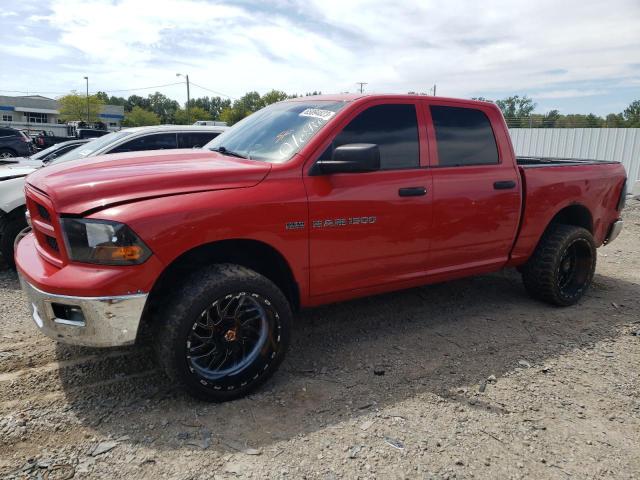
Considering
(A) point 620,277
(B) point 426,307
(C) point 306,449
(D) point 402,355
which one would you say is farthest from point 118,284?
(A) point 620,277

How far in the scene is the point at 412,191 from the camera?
362 cm

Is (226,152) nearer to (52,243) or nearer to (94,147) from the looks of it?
(52,243)

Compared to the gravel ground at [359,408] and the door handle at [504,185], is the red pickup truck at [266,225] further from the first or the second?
the gravel ground at [359,408]

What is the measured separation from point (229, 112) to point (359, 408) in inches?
3586

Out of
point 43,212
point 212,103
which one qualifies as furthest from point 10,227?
point 212,103

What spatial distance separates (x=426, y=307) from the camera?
15.6 ft

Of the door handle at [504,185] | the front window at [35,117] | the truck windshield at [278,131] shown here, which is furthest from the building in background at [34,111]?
the door handle at [504,185]

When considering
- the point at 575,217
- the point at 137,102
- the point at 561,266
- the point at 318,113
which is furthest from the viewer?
the point at 137,102

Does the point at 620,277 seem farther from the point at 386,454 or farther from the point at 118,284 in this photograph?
the point at 118,284

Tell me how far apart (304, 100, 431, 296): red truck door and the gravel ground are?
0.68 meters

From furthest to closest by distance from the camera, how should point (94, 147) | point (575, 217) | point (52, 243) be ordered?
1. point (94, 147)
2. point (575, 217)
3. point (52, 243)

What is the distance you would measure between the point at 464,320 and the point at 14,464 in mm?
3522

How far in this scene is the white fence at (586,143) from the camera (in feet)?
48.1

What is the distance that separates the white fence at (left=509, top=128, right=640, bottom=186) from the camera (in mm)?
→ 14664
